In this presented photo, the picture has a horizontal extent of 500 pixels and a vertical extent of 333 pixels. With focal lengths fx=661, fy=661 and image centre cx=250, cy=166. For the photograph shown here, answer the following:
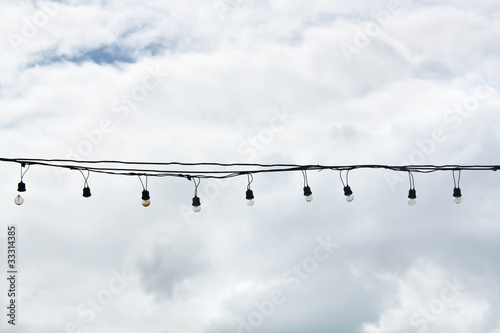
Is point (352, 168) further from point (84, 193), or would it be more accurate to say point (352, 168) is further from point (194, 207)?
point (84, 193)

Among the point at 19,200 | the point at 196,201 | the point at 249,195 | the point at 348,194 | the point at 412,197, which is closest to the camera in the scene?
the point at 19,200

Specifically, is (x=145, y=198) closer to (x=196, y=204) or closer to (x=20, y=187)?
(x=196, y=204)

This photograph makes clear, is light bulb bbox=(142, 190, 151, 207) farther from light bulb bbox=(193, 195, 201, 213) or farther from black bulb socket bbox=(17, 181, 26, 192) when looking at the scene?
black bulb socket bbox=(17, 181, 26, 192)

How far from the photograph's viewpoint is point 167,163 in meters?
13.8

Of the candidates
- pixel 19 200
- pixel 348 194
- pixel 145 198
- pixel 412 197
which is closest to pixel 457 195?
pixel 412 197

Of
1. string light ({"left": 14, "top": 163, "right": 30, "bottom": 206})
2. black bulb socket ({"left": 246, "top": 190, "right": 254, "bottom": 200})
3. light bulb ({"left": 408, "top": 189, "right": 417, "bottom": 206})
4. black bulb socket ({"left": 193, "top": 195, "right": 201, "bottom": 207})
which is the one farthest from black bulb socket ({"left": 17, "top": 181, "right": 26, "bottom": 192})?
light bulb ({"left": 408, "top": 189, "right": 417, "bottom": 206})

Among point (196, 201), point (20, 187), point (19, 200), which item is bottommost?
point (196, 201)

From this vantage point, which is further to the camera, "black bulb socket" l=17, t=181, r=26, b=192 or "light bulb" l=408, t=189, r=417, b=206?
"light bulb" l=408, t=189, r=417, b=206

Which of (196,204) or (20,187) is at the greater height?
(20,187)

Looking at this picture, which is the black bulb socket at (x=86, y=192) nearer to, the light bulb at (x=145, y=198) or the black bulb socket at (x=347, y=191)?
the light bulb at (x=145, y=198)

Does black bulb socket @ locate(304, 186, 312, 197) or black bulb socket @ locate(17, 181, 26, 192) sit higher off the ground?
black bulb socket @ locate(17, 181, 26, 192)

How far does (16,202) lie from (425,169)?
865cm

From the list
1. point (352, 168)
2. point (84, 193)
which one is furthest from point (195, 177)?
point (352, 168)

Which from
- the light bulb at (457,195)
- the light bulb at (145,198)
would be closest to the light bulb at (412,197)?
the light bulb at (457,195)
